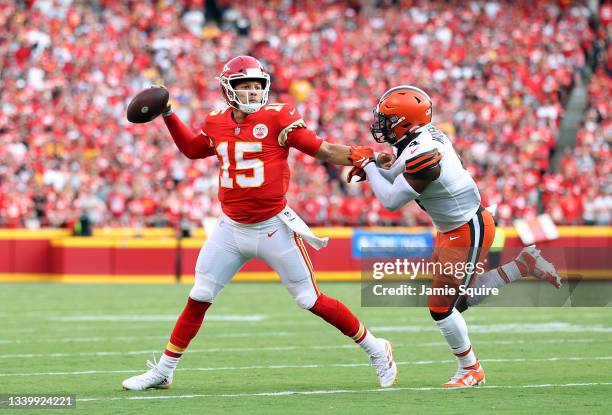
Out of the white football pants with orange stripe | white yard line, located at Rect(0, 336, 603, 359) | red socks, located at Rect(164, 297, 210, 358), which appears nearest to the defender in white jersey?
the white football pants with orange stripe

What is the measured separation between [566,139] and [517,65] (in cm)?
178

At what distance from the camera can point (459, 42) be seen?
883 inches

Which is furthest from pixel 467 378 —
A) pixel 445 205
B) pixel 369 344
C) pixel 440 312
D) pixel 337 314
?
pixel 445 205

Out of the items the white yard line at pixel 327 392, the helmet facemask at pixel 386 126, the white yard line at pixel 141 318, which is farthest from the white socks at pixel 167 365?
the white yard line at pixel 141 318

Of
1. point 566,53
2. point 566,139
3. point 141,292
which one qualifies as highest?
point 566,53

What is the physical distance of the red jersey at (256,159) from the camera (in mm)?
6602

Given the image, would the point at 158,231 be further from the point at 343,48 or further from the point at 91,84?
the point at 343,48

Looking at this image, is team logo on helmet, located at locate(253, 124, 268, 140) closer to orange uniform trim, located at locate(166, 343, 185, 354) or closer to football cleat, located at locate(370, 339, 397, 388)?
orange uniform trim, located at locate(166, 343, 185, 354)

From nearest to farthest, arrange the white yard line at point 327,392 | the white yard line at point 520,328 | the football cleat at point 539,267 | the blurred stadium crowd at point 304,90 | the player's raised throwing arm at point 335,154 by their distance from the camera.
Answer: the white yard line at point 327,392, the player's raised throwing arm at point 335,154, the football cleat at point 539,267, the white yard line at point 520,328, the blurred stadium crowd at point 304,90

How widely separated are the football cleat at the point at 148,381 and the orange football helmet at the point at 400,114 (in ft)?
5.90

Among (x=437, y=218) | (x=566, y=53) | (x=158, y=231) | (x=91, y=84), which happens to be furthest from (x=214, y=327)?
(x=566, y=53)

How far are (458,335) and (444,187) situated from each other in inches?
32.9

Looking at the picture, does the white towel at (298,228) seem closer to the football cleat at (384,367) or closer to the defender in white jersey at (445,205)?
the defender in white jersey at (445,205)

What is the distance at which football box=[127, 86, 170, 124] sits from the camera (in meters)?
6.80
